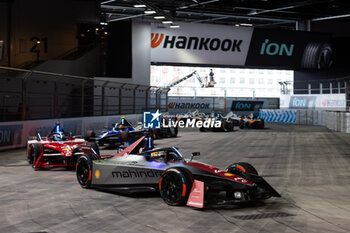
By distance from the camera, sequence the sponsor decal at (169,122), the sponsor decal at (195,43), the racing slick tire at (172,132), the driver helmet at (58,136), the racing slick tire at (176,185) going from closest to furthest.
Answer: the racing slick tire at (176,185) → the driver helmet at (58,136) → the sponsor decal at (169,122) → the racing slick tire at (172,132) → the sponsor decal at (195,43)

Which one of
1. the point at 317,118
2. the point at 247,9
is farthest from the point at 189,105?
the point at 317,118

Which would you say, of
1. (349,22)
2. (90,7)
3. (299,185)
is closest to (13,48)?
(90,7)

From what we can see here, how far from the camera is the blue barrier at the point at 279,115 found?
3916 centimetres

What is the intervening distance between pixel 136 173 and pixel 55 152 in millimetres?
4600

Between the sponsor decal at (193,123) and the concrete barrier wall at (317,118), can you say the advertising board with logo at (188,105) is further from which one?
the sponsor decal at (193,123)

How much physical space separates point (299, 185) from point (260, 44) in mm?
29318

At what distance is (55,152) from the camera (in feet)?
39.9

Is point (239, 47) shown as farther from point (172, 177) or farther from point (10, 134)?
point (172, 177)

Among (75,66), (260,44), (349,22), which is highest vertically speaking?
(349,22)

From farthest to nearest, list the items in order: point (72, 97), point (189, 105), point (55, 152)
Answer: point (189, 105)
point (72, 97)
point (55, 152)

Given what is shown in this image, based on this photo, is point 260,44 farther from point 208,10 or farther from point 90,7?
point 90,7

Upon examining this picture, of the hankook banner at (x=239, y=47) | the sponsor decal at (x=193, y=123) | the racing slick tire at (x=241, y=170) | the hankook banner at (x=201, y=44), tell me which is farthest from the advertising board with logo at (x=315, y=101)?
the racing slick tire at (x=241, y=170)

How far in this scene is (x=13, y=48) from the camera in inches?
1088

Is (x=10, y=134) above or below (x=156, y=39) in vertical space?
below
